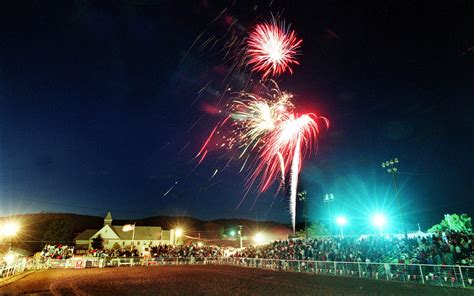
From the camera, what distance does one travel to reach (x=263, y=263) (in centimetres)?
2903

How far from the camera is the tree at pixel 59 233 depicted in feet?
261

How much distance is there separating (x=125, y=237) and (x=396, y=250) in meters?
88.3

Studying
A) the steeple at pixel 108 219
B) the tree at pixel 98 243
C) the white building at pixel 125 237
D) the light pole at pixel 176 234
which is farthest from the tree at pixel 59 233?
the light pole at pixel 176 234

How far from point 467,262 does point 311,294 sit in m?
8.56

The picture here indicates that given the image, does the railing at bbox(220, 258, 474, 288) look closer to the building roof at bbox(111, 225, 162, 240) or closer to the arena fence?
the arena fence

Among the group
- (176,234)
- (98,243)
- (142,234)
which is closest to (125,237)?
(142,234)

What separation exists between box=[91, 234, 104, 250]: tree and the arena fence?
5133 centimetres

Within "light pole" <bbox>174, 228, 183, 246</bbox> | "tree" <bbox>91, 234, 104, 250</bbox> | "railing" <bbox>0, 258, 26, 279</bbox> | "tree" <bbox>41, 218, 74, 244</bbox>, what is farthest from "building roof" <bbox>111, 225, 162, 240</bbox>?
"railing" <bbox>0, 258, 26, 279</bbox>

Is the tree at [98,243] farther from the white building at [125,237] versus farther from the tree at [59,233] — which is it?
the tree at [59,233]

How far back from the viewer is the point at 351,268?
1877 cm

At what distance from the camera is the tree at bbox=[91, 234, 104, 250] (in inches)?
3250

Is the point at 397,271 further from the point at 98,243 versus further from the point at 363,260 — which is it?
the point at 98,243

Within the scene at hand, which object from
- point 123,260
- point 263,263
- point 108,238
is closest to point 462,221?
point 263,263

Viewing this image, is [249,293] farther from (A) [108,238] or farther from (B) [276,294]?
(A) [108,238]
